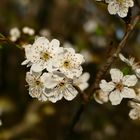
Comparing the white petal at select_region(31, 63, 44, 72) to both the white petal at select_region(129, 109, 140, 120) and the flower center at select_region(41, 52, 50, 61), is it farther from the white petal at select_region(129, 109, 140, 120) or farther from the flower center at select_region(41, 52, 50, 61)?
the white petal at select_region(129, 109, 140, 120)

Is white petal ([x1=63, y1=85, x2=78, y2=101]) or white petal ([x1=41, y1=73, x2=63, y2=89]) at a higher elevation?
white petal ([x1=41, y1=73, x2=63, y2=89])

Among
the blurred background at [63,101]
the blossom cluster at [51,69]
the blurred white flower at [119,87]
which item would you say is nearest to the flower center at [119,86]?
the blurred white flower at [119,87]

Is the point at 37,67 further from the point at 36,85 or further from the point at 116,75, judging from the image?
the point at 116,75

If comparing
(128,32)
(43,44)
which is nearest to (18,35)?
(43,44)

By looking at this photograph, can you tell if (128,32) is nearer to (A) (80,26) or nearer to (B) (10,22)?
(B) (10,22)

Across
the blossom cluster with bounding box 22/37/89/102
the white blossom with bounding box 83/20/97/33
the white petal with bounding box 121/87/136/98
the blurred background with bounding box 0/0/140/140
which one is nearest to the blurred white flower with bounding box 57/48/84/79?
the blossom cluster with bounding box 22/37/89/102

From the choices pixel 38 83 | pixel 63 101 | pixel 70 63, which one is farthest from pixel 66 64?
pixel 63 101

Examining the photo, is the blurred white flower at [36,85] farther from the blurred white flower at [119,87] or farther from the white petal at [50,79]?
the blurred white flower at [119,87]
